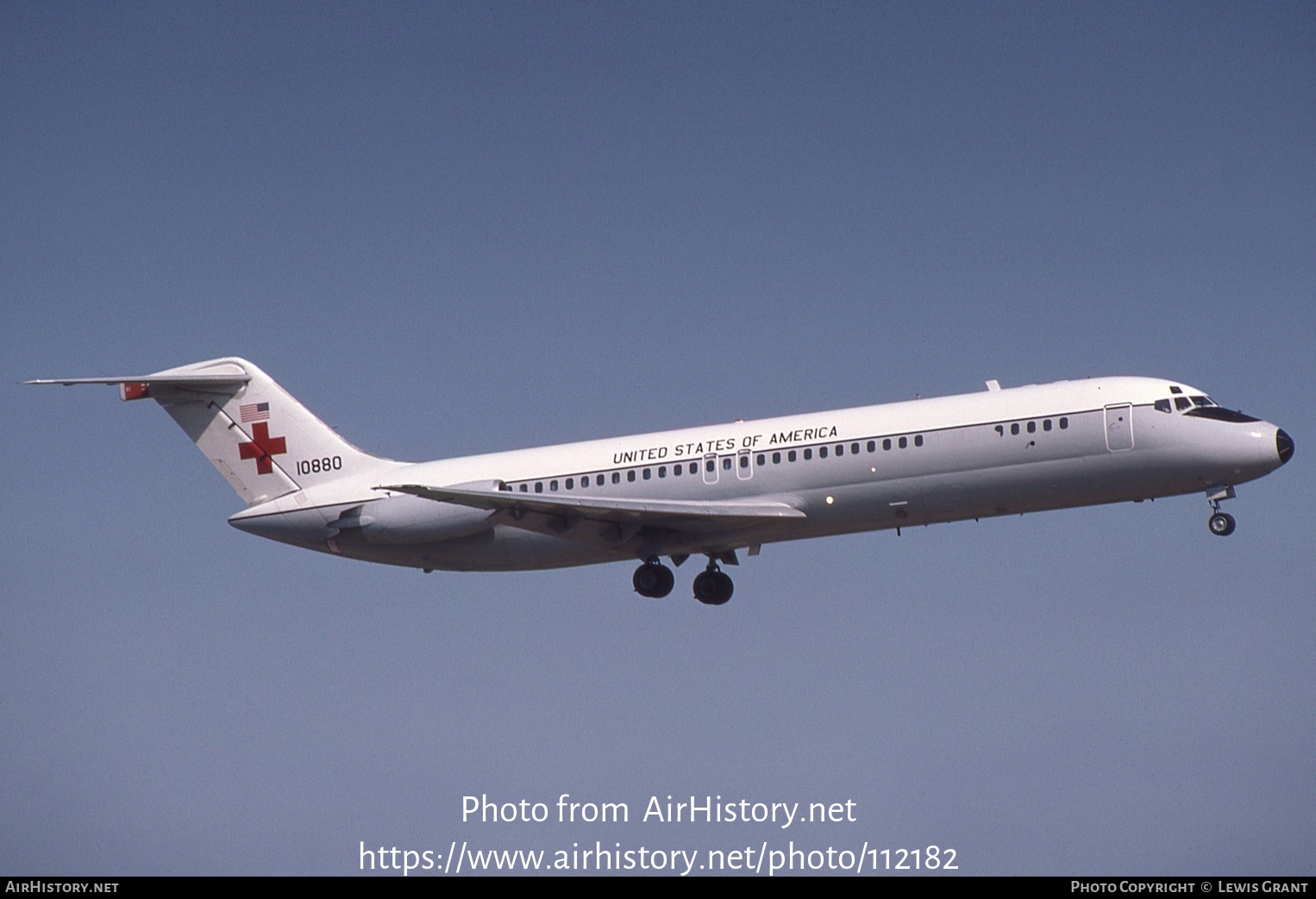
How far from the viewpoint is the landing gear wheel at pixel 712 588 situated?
1694 inches

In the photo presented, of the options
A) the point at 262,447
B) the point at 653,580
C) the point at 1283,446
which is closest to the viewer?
the point at 1283,446

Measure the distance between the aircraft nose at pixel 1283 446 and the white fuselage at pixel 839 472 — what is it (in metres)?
0.10

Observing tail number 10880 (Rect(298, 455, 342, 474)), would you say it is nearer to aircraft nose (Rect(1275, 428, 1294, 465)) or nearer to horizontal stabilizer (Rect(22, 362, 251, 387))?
horizontal stabilizer (Rect(22, 362, 251, 387))

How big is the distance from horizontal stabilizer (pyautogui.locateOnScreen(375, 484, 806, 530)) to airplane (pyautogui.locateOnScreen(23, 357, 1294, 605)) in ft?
0.17

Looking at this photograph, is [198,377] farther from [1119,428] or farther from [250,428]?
[1119,428]

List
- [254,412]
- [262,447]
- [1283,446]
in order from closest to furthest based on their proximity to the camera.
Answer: [1283,446], [262,447], [254,412]

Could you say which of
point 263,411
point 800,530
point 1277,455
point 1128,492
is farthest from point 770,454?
point 263,411

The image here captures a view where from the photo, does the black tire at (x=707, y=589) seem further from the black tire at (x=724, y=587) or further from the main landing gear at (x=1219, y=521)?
the main landing gear at (x=1219, y=521)

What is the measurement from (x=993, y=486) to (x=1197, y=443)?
4460 mm

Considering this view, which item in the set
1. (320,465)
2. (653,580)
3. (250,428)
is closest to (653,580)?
(653,580)

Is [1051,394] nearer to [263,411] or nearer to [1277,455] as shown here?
[1277,455]

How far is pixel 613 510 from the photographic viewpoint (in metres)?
39.1

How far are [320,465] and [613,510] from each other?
982 centimetres
